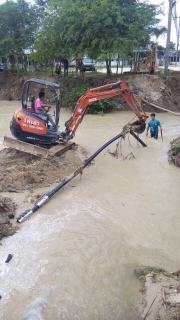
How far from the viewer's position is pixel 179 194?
7746 mm

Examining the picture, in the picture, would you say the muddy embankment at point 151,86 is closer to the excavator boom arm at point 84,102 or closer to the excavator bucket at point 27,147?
the excavator boom arm at point 84,102

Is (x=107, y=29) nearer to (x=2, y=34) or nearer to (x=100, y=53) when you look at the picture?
(x=100, y=53)

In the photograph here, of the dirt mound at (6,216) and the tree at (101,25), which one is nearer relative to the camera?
the dirt mound at (6,216)

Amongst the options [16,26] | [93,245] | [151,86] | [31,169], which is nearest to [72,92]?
[151,86]

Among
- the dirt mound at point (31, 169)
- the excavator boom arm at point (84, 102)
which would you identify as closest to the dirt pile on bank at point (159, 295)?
the dirt mound at point (31, 169)

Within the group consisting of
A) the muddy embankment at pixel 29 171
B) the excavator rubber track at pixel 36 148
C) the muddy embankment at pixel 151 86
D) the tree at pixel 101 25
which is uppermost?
the tree at pixel 101 25

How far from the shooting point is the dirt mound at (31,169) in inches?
312

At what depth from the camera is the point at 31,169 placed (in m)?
8.12

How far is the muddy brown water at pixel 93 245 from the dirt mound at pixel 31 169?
1.13 feet

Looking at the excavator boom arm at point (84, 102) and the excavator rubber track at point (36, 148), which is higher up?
the excavator boom arm at point (84, 102)

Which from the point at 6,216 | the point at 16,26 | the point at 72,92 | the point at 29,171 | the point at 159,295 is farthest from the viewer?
the point at 16,26

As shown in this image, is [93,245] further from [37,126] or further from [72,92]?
[72,92]

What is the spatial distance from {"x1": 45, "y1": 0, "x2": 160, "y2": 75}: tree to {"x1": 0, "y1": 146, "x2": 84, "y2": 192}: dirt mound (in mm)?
9633

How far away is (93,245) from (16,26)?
20.9m
